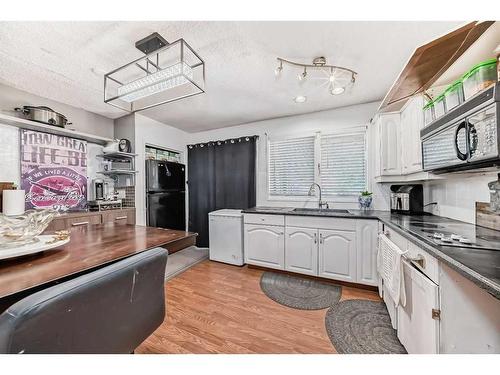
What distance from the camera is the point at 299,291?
230 cm

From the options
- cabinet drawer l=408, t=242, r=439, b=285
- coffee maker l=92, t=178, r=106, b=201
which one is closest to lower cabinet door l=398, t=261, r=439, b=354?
cabinet drawer l=408, t=242, r=439, b=285

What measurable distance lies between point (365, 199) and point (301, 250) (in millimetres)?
1121

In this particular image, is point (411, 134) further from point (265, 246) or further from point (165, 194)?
point (165, 194)

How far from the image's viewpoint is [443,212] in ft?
6.67

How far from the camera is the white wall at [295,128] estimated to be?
9.52 feet

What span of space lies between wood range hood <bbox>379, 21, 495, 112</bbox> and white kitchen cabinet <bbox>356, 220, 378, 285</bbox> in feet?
4.45

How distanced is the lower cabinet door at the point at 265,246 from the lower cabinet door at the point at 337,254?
0.51 metres

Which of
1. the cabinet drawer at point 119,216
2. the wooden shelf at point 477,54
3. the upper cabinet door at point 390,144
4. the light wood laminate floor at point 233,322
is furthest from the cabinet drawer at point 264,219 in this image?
the wooden shelf at point 477,54

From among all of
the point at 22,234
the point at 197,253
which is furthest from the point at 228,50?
the point at 197,253

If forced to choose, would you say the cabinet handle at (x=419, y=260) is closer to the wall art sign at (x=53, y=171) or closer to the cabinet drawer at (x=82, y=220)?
the cabinet drawer at (x=82, y=220)

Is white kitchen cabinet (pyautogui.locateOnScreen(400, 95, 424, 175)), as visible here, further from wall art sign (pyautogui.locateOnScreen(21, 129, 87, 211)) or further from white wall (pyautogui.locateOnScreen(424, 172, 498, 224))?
wall art sign (pyautogui.locateOnScreen(21, 129, 87, 211))

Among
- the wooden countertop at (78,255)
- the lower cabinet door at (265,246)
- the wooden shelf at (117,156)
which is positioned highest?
the wooden shelf at (117,156)

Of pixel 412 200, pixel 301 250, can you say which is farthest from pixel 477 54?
pixel 301 250

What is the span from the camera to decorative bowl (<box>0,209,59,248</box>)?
3.29ft
